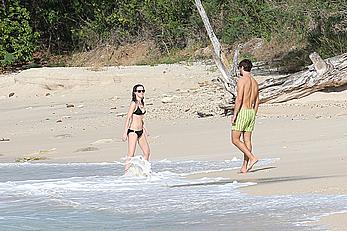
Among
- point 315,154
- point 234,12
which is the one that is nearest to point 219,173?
point 315,154

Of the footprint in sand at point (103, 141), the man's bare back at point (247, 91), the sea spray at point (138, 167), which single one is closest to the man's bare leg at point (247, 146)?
the man's bare back at point (247, 91)

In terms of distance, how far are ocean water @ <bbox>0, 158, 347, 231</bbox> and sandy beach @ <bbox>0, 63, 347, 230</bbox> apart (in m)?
0.31

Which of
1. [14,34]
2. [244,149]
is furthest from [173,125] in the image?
[14,34]

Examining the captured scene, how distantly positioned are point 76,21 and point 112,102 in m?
12.6

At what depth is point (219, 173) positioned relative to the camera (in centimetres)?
938

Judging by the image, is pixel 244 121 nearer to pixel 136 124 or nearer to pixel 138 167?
pixel 138 167

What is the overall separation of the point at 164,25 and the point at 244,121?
65.3 ft

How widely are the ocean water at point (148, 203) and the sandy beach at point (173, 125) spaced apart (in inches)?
12.3

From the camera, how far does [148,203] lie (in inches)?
307

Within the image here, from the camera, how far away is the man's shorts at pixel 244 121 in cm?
925

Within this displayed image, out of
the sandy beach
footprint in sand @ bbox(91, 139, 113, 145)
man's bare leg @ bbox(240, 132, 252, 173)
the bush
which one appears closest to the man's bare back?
man's bare leg @ bbox(240, 132, 252, 173)

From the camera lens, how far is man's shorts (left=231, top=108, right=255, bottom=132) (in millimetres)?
9250

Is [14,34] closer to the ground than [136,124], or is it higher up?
higher up

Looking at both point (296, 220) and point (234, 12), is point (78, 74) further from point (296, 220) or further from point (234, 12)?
point (296, 220)
